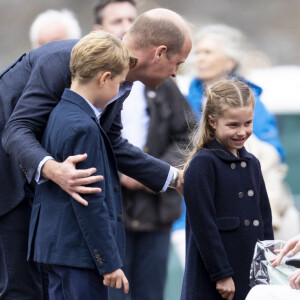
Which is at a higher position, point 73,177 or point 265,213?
point 73,177

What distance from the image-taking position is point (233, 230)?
4562 millimetres

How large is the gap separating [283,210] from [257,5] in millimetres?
17234

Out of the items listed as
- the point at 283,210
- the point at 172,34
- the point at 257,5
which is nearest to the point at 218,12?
the point at 257,5

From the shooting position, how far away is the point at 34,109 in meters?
4.31

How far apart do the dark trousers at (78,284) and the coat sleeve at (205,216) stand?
21.0 inches

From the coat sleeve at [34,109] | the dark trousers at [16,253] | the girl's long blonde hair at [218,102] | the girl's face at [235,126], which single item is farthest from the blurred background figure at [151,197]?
the coat sleeve at [34,109]

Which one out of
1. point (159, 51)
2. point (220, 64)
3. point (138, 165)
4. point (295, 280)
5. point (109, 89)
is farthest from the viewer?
point (220, 64)

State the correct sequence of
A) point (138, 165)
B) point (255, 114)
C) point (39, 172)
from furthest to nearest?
Answer: point (255, 114) → point (138, 165) → point (39, 172)

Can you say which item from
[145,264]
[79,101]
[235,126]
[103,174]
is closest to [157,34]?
[235,126]

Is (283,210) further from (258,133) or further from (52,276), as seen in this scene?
(52,276)

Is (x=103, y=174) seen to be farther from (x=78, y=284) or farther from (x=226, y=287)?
(x=226, y=287)

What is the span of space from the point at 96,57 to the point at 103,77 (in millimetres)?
93

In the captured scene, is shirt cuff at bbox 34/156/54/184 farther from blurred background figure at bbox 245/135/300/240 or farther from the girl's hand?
blurred background figure at bbox 245/135/300/240

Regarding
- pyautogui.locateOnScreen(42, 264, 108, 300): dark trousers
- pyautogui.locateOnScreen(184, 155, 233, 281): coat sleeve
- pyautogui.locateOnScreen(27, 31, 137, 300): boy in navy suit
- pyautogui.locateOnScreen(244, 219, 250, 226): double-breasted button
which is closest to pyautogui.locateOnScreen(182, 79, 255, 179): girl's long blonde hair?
pyautogui.locateOnScreen(184, 155, 233, 281): coat sleeve
